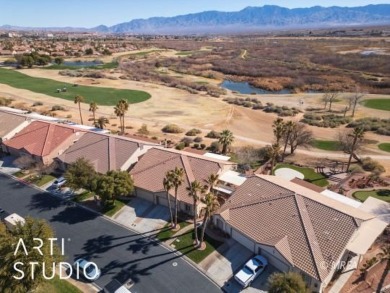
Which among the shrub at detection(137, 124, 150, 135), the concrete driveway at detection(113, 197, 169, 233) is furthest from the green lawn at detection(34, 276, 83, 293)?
the shrub at detection(137, 124, 150, 135)

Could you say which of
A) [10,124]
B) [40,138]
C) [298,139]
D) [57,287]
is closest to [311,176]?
[298,139]

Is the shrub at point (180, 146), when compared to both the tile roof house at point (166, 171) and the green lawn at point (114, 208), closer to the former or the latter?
the tile roof house at point (166, 171)

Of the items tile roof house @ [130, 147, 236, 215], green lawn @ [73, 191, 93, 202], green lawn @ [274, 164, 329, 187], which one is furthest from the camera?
green lawn @ [274, 164, 329, 187]

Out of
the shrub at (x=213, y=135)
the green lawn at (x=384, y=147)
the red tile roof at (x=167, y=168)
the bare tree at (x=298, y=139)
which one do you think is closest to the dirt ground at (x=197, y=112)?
the green lawn at (x=384, y=147)

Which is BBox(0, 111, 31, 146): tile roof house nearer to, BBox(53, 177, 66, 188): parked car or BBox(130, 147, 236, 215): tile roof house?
BBox(53, 177, 66, 188): parked car

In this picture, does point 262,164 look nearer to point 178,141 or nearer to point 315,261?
point 178,141

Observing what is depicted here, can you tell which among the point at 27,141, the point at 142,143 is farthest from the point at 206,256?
the point at 27,141
